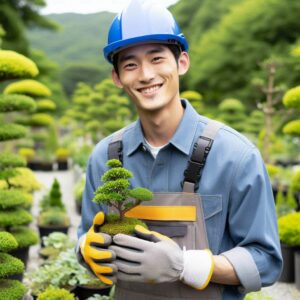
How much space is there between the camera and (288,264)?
6.86 m

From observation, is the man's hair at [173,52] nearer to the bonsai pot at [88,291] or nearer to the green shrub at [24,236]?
the bonsai pot at [88,291]

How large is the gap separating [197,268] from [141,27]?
1102mm

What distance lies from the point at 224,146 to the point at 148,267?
664mm

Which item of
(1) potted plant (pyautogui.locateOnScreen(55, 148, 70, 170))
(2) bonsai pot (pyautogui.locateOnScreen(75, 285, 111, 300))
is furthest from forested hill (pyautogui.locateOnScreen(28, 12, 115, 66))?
(2) bonsai pot (pyautogui.locateOnScreen(75, 285, 111, 300))

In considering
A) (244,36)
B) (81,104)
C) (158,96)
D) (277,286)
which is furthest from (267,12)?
(158,96)

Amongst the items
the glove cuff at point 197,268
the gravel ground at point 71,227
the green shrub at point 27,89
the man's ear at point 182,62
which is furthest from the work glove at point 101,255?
the green shrub at point 27,89

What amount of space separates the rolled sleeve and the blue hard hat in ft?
3.35

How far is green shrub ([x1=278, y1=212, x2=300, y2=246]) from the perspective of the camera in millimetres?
6484

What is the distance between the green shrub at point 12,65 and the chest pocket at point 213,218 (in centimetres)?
410

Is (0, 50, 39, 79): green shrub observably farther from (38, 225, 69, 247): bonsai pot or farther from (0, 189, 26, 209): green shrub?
(38, 225, 69, 247): bonsai pot

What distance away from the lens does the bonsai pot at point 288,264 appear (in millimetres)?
6809

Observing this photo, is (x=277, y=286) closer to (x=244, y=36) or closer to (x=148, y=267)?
(x=148, y=267)

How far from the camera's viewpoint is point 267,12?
2727 centimetres

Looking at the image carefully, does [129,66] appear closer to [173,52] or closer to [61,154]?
[173,52]
